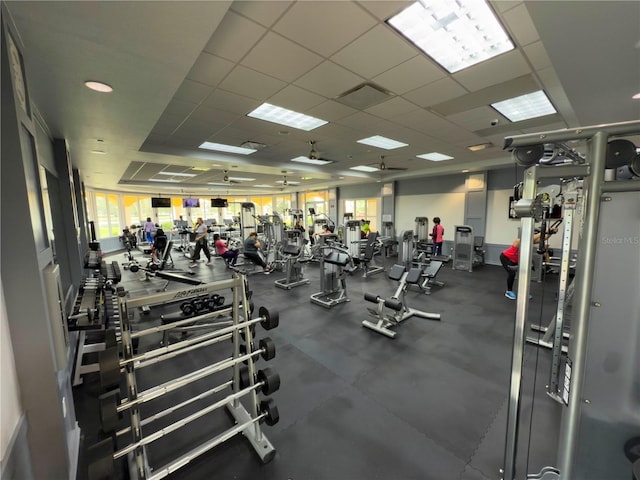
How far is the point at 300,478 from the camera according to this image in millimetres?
1608

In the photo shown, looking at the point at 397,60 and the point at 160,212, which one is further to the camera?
the point at 160,212

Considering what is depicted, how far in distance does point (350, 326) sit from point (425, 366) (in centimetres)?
119

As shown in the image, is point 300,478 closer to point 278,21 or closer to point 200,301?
point 200,301

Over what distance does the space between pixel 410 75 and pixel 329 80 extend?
800mm

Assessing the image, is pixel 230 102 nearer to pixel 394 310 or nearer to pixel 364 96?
pixel 364 96

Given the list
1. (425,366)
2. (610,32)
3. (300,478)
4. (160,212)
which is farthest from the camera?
(160,212)

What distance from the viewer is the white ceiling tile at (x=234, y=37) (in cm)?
182

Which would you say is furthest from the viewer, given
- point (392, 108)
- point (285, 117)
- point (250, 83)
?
point (285, 117)

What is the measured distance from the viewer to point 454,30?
1.98 m

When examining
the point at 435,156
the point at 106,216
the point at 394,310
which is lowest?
the point at 394,310

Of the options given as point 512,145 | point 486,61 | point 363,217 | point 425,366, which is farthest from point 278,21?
point 363,217

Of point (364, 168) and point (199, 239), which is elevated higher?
point (364, 168)

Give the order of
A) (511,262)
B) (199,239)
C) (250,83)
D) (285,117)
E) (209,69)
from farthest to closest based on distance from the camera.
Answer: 1. (199,239)
2. (511,262)
3. (285,117)
4. (250,83)
5. (209,69)

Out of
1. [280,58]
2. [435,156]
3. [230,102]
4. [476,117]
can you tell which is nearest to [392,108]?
[476,117]
